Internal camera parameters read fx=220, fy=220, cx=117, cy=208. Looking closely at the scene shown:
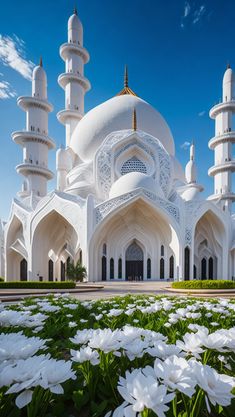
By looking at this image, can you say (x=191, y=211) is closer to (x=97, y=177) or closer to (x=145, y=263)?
(x=145, y=263)

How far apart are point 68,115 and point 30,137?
8090 mm

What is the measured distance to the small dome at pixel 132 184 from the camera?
20.5 m

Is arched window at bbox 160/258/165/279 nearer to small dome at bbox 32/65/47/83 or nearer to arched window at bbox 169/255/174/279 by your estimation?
arched window at bbox 169/255/174/279

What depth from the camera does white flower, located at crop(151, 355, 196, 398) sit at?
98 centimetres

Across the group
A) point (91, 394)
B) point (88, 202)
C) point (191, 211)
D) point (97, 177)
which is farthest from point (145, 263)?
point (91, 394)

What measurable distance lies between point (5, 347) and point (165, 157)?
24370 millimetres

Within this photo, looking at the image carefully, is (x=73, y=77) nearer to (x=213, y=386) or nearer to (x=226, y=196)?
(x=226, y=196)

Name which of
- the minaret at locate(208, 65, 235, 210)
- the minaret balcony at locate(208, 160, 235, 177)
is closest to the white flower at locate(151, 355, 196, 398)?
the minaret at locate(208, 65, 235, 210)

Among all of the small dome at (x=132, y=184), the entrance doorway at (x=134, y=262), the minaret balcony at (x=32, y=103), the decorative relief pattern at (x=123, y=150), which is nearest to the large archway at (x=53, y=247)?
the entrance doorway at (x=134, y=262)

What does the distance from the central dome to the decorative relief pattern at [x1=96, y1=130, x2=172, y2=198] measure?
4.38 meters

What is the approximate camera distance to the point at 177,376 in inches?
41.8

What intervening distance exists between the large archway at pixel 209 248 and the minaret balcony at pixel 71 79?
Answer: 2520cm

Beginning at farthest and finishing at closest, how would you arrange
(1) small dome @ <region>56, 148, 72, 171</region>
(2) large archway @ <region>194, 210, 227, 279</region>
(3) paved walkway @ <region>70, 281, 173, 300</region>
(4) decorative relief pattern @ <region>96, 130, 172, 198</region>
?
1. (1) small dome @ <region>56, 148, 72, 171</region>
2. (4) decorative relief pattern @ <region>96, 130, 172, 198</region>
3. (2) large archway @ <region>194, 210, 227, 279</region>
4. (3) paved walkway @ <region>70, 281, 173, 300</region>

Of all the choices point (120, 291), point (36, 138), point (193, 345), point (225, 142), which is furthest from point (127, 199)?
point (193, 345)
